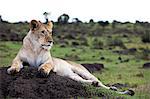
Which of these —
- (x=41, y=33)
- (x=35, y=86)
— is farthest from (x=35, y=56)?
(x=35, y=86)

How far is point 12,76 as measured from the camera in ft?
30.8

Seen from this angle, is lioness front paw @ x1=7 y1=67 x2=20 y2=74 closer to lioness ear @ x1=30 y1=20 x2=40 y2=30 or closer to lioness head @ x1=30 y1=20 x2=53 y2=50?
lioness head @ x1=30 y1=20 x2=53 y2=50

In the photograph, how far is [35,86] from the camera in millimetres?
8984

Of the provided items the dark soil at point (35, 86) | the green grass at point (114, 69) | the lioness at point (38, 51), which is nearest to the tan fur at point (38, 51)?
the lioness at point (38, 51)

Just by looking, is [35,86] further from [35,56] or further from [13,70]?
[35,56]

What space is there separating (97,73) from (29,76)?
35.8ft

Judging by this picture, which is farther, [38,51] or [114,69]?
[114,69]

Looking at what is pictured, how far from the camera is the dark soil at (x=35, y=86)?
8.79m

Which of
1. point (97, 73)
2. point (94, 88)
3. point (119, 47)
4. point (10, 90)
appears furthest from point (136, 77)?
point (119, 47)

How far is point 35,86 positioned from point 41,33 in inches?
48.0

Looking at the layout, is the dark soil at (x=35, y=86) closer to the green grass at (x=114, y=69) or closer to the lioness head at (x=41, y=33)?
the green grass at (x=114, y=69)

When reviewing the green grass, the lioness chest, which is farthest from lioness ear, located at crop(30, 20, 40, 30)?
the green grass

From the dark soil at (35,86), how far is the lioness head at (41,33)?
0.56m

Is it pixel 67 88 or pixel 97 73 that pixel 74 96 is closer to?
pixel 67 88
